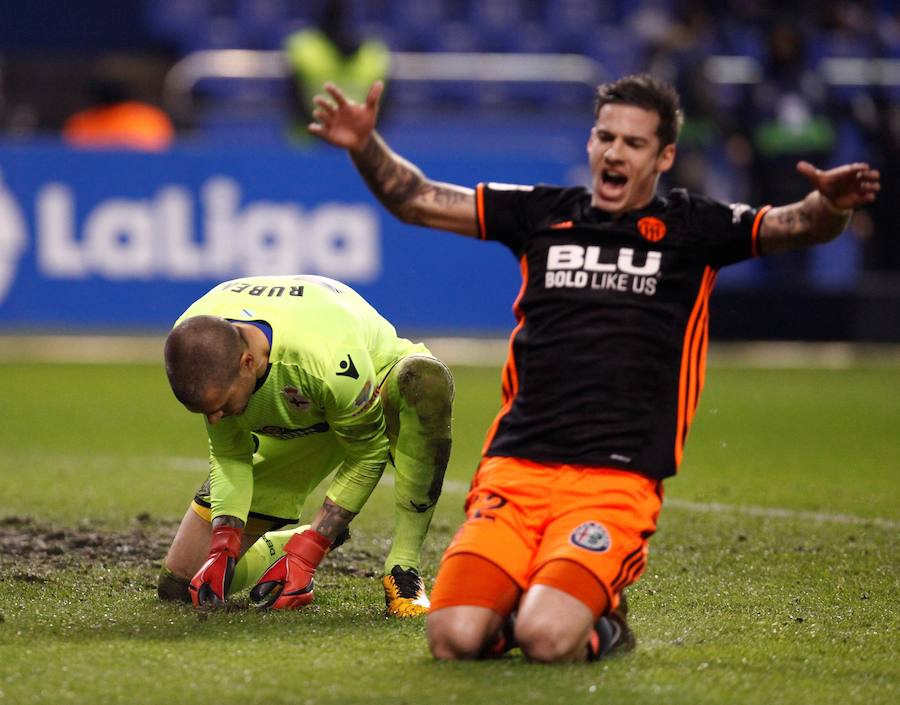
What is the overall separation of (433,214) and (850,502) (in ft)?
12.0

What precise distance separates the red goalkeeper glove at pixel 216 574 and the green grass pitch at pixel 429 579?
0.29ft

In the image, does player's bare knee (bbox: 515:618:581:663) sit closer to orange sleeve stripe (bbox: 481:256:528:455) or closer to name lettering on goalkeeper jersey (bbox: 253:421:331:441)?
orange sleeve stripe (bbox: 481:256:528:455)

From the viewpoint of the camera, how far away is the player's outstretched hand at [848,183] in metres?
4.30

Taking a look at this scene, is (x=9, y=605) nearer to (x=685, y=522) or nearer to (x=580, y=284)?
(x=580, y=284)

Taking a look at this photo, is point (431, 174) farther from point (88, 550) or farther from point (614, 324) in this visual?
point (614, 324)

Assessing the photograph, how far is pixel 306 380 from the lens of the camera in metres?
5.04

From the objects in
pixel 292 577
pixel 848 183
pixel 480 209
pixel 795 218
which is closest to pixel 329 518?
pixel 292 577

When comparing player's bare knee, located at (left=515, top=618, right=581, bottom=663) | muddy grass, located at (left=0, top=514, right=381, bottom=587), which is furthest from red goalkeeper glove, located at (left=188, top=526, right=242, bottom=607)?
player's bare knee, located at (left=515, top=618, right=581, bottom=663)

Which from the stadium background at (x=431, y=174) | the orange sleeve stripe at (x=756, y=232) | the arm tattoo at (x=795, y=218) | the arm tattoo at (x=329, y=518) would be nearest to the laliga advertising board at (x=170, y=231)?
the stadium background at (x=431, y=174)

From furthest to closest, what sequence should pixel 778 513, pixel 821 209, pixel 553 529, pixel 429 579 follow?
1. pixel 778 513
2. pixel 429 579
3. pixel 553 529
4. pixel 821 209

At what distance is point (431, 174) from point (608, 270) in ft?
31.2

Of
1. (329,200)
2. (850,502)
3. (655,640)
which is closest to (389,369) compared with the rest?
(655,640)

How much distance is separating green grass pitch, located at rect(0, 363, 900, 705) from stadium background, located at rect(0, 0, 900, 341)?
337 cm

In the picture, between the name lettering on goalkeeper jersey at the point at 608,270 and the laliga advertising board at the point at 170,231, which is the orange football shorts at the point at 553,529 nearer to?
the name lettering on goalkeeper jersey at the point at 608,270
